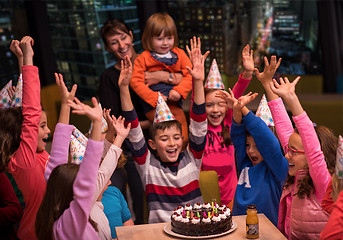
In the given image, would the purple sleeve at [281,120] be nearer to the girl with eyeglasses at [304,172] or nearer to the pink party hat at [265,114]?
the girl with eyeglasses at [304,172]

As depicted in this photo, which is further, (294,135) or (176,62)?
(176,62)

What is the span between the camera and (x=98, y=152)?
2.03m

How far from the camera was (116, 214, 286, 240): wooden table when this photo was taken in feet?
7.06

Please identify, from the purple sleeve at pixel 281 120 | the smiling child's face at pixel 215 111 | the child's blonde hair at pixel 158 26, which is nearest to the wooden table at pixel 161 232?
the purple sleeve at pixel 281 120

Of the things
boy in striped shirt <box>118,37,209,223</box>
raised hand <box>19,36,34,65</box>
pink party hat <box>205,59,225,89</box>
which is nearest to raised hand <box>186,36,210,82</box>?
boy in striped shirt <box>118,37,209,223</box>

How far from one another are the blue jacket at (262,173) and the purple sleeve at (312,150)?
43 cm

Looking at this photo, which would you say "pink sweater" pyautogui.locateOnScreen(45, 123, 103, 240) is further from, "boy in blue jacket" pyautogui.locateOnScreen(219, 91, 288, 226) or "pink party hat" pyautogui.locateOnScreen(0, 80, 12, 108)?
"pink party hat" pyautogui.locateOnScreen(0, 80, 12, 108)

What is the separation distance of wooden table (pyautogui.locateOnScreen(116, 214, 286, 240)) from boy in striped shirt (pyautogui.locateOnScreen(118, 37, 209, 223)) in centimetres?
50

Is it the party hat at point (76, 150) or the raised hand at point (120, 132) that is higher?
the raised hand at point (120, 132)

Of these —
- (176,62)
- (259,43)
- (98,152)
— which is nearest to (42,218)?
(98,152)

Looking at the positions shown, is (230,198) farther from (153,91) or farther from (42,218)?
(42,218)

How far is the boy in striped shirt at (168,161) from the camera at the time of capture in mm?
2805

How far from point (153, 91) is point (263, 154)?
1076mm

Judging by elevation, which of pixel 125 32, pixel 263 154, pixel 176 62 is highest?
pixel 125 32
